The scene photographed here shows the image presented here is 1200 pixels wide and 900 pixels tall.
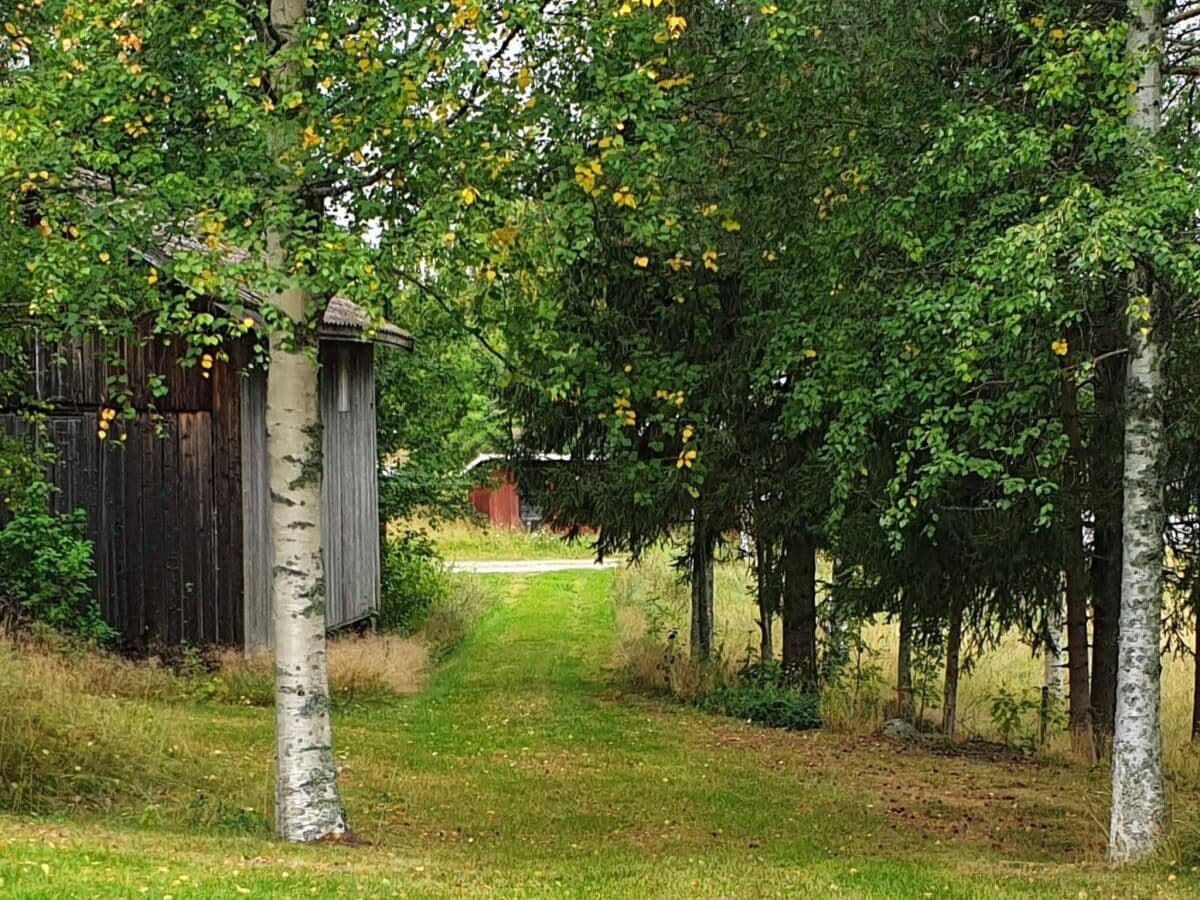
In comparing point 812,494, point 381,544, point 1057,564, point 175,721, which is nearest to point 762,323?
point 812,494

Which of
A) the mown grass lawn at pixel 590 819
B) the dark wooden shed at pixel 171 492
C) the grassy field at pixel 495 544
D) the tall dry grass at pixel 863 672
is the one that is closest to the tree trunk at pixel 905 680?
the tall dry grass at pixel 863 672

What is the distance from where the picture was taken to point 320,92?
26.9ft

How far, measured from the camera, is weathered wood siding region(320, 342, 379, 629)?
62.6 feet

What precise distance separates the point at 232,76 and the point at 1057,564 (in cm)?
927

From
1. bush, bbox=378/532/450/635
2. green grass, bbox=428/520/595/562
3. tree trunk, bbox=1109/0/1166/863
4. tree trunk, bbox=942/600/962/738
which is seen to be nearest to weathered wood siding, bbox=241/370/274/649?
bush, bbox=378/532/450/635

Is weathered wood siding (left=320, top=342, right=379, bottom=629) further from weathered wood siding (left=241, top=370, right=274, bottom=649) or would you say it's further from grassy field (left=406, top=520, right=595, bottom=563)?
grassy field (left=406, top=520, right=595, bottom=563)

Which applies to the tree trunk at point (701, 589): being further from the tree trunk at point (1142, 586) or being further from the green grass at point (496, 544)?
the green grass at point (496, 544)

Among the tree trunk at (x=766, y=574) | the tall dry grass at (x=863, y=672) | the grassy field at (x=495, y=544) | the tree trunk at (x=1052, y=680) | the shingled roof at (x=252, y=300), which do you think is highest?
the shingled roof at (x=252, y=300)

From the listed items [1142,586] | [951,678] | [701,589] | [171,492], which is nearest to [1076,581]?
[951,678]

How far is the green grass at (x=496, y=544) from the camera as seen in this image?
4362 centimetres

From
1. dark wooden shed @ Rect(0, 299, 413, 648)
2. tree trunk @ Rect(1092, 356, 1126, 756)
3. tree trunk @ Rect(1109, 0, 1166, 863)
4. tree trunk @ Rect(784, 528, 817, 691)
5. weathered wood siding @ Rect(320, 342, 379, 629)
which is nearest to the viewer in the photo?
tree trunk @ Rect(1109, 0, 1166, 863)

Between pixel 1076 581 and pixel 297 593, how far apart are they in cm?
774

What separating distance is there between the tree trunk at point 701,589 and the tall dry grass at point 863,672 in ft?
0.82

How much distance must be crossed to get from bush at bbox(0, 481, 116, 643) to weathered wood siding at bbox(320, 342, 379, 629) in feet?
12.9
